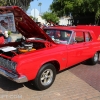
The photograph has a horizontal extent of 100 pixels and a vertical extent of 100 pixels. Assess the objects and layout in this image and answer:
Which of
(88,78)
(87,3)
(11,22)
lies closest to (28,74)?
(11,22)

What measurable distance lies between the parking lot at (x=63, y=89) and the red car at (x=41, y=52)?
271 mm

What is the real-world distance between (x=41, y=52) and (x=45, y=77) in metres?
0.70

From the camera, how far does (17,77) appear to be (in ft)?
13.3

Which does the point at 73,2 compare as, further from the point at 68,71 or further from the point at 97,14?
the point at 68,71

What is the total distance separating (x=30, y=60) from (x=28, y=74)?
1.09 ft

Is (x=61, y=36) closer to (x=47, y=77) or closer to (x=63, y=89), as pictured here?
(x=47, y=77)

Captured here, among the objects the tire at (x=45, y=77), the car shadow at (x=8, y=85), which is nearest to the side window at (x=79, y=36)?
the tire at (x=45, y=77)

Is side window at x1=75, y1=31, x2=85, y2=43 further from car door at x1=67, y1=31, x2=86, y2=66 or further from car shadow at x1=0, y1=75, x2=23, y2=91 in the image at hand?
car shadow at x1=0, y1=75, x2=23, y2=91

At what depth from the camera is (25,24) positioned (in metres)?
5.24

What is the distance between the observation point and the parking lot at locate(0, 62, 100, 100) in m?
4.28

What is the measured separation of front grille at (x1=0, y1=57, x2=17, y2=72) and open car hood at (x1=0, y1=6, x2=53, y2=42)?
1245 millimetres

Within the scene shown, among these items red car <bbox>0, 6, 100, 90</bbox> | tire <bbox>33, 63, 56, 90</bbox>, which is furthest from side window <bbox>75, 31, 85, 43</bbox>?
tire <bbox>33, 63, 56, 90</bbox>

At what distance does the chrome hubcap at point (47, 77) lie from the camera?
15.1 feet

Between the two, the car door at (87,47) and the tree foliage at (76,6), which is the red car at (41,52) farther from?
the tree foliage at (76,6)
